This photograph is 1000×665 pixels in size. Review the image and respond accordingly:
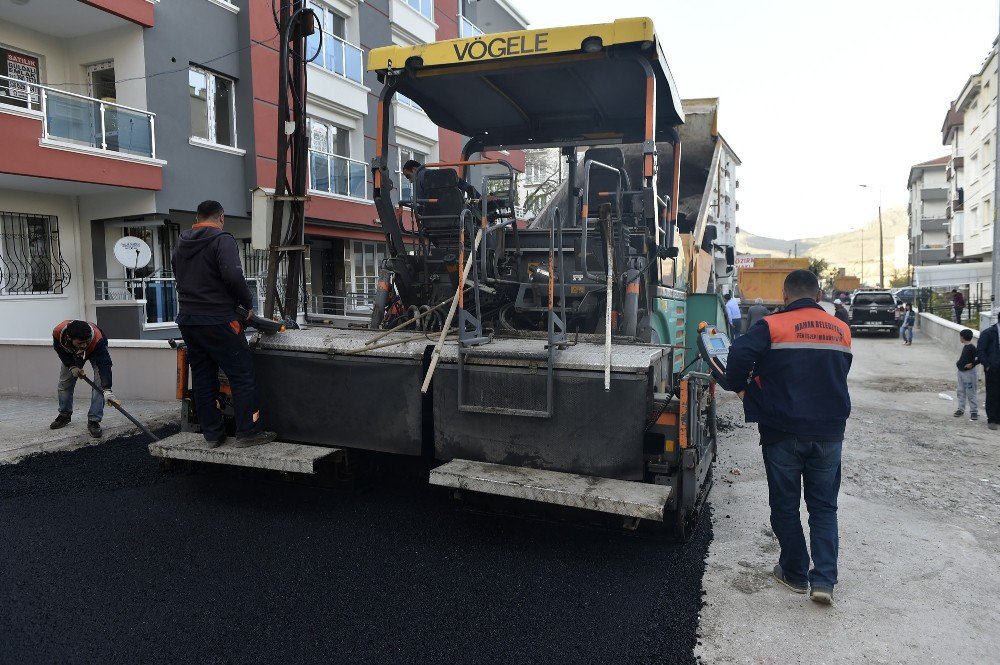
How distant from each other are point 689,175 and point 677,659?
8972 millimetres

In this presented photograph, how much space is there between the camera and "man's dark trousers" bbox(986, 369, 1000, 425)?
7824 mm

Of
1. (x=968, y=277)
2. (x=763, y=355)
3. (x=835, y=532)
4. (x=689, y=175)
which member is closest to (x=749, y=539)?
(x=835, y=532)

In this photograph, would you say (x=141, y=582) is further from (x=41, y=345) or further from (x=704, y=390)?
(x=41, y=345)

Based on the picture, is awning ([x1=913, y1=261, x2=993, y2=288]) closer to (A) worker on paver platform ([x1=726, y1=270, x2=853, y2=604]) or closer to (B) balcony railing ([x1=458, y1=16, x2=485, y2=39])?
(B) balcony railing ([x1=458, y1=16, x2=485, y2=39])

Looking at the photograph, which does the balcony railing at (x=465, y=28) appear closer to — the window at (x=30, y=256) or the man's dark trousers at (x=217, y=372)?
the window at (x=30, y=256)

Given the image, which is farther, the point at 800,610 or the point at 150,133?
the point at 150,133

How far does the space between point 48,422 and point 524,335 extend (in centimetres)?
579

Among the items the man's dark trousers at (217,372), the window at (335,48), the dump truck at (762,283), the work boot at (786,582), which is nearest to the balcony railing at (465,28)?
the window at (335,48)

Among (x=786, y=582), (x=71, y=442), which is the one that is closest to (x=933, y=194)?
(x=786, y=582)

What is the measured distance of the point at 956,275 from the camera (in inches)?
1246

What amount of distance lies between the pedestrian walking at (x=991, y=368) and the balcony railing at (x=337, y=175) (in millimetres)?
11891

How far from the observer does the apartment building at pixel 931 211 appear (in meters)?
56.8

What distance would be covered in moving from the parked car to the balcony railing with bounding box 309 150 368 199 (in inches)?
622

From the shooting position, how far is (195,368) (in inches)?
178
